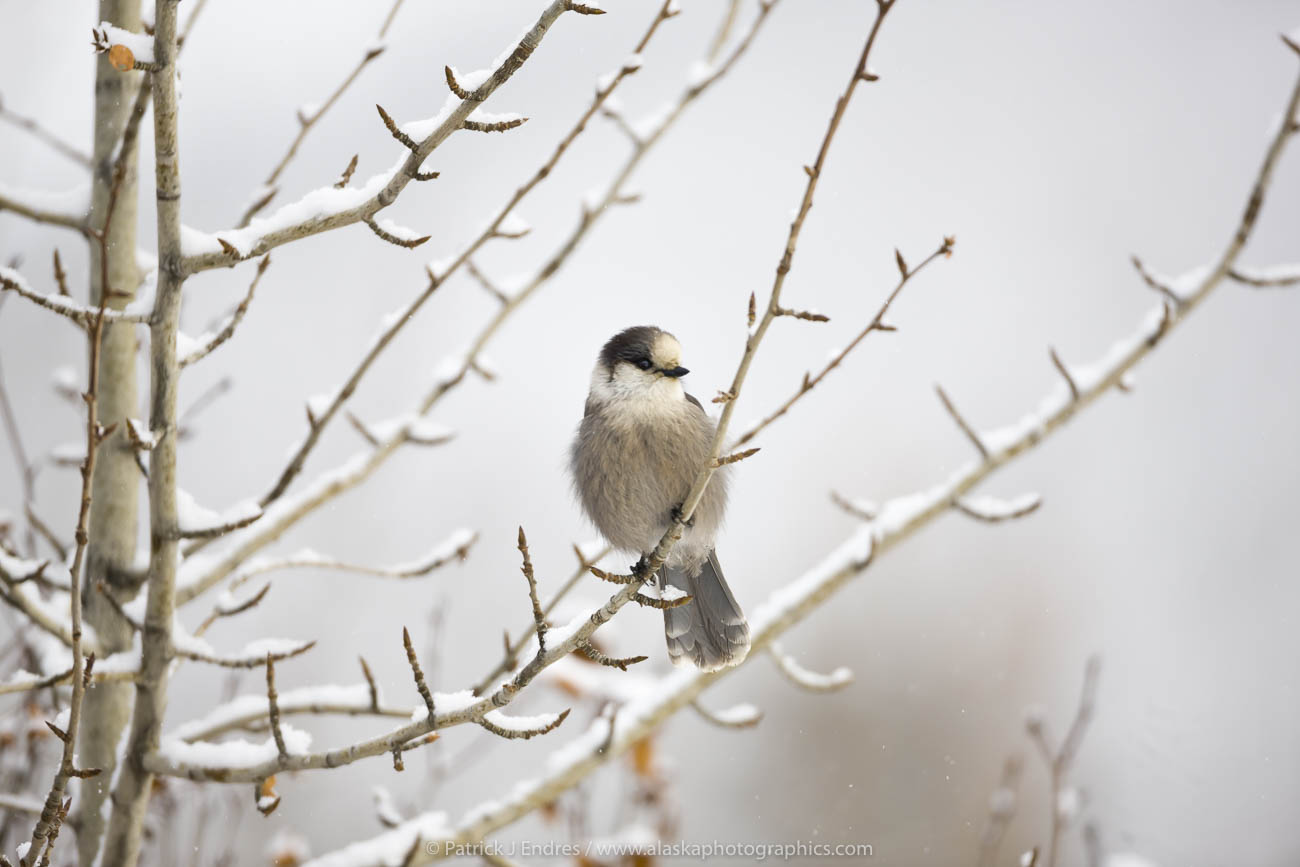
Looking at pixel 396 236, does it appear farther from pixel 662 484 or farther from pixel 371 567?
pixel 371 567

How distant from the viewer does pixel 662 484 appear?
2486mm

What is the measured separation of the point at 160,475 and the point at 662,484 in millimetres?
1130

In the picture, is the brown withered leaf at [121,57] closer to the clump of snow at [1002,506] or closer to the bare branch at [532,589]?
the bare branch at [532,589]

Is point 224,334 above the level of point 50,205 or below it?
below

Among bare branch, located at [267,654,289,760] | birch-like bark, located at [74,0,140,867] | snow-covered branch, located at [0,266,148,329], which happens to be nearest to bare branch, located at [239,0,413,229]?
birch-like bark, located at [74,0,140,867]

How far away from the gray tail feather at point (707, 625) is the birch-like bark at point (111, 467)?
1328 mm

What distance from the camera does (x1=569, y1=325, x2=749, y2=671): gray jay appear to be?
8.04 ft

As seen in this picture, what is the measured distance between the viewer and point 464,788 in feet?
22.7

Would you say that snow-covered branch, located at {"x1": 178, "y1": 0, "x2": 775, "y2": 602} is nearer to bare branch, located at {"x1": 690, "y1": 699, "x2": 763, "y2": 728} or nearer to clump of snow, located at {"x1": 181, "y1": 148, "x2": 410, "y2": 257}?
clump of snow, located at {"x1": 181, "y1": 148, "x2": 410, "y2": 257}

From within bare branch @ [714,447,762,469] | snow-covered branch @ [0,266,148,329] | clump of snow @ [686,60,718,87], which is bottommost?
bare branch @ [714,447,762,469]

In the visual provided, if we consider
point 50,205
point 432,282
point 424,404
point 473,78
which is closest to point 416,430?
point 424,404

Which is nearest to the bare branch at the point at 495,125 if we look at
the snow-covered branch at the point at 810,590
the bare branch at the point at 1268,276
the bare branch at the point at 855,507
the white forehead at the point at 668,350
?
the white forehead at the point at 668,350

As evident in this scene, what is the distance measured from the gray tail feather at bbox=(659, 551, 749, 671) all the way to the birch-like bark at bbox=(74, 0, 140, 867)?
1328 mm

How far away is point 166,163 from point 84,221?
33.1 inches
